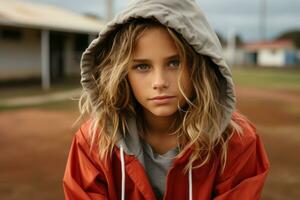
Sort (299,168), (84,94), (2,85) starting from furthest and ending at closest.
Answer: (2,85) → (299,168) → (84,94)

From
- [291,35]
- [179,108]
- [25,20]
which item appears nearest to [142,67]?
[179,108]

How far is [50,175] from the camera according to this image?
16.7 ft

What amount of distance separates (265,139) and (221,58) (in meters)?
Result: 5.72

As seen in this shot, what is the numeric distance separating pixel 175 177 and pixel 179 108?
254 millimetres

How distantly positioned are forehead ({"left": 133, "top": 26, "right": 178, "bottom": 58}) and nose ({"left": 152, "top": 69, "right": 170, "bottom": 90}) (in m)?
0.06

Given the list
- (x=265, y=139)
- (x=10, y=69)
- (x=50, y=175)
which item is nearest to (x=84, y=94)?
(x=50, y=175)

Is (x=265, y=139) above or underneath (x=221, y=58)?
underneath

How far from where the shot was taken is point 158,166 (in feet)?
6.49

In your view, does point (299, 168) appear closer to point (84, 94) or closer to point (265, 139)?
point (265, 139)

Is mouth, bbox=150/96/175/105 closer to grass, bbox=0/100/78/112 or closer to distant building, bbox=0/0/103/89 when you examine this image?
grass, bbox=0/100/78/112

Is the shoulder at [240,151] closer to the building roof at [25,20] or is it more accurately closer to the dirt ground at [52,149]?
the dirt ground at [52,149]

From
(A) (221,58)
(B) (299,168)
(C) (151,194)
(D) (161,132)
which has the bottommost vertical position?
(B) (299,168)

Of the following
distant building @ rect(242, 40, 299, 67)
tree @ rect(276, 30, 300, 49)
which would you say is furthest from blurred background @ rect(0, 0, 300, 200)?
tree @ rect(276, 30, 300, 49)

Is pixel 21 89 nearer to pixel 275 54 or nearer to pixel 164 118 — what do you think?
pixel 164 118
